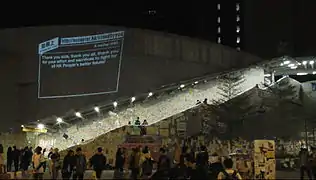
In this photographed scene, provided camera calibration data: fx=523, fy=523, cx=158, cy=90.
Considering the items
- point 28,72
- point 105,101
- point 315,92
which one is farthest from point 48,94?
point 315,92

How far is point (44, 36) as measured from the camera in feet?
115

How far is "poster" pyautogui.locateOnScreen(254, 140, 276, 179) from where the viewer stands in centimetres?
1505

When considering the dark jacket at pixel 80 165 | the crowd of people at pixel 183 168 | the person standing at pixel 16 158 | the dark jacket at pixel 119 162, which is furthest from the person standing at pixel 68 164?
the person standing at pixel 16 158

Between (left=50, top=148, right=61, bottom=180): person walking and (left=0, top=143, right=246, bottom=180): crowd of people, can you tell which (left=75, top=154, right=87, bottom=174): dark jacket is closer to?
(left=0, top=143, right=246, bottom=180): crowd of people

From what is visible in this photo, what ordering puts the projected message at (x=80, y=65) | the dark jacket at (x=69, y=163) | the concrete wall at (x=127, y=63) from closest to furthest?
the dark jacket at (x=69, y=163)
the projected message at (x=80, y=65)
the concrete wall at (x=127, y=63)

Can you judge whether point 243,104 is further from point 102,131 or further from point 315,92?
point 102,131

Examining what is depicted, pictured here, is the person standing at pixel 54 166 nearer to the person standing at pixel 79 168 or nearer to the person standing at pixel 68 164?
the person standing at pixel 68 164

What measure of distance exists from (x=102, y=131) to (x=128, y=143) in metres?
7.85

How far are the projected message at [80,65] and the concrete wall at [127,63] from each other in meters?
0.49

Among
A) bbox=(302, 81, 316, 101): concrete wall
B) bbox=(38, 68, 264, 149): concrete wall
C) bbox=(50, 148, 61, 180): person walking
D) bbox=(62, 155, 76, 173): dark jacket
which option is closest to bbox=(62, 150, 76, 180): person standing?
bbox=(62, 155, 76, 173): dark jacket

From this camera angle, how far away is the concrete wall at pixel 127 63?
33.8 meters

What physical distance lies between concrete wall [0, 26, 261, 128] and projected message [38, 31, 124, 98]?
0.49m

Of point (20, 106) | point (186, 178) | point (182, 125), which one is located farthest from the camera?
point (20, 106)

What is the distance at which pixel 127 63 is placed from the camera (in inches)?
1325
